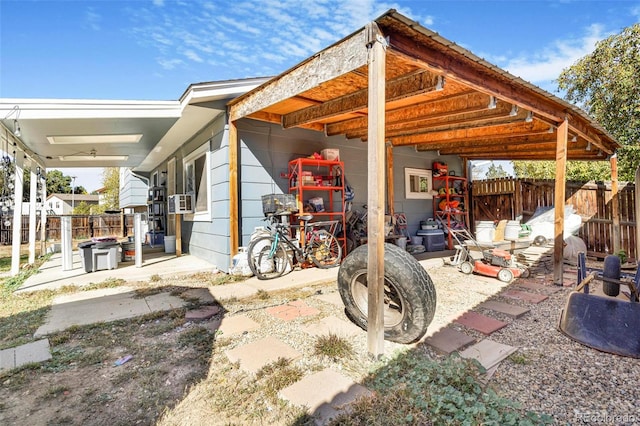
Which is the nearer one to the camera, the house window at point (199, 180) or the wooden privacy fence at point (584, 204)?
the house window at point (199, 180)

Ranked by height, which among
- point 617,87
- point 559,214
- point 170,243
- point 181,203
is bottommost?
point 170,243

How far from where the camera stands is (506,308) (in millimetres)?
3396

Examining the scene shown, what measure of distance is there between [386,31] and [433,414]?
2.66 m

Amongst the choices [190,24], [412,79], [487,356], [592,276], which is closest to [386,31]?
[412,79]

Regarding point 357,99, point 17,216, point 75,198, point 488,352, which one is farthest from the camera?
point 75,198

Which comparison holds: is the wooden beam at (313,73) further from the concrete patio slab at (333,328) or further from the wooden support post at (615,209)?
the wooden support post at (615,209)

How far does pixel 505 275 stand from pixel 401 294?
3033mm

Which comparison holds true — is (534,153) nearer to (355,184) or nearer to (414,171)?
(414,171)

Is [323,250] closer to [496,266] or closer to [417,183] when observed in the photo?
[496,266]

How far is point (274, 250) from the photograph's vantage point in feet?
15.9

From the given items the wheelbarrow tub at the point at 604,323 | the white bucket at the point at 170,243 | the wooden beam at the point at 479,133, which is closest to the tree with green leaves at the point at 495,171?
the wooden beam at the point at 479,133

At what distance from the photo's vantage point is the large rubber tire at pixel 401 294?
2.40 meters

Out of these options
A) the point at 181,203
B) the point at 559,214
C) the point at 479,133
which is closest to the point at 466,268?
the point at 559,214

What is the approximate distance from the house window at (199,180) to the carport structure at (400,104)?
1243 mm
